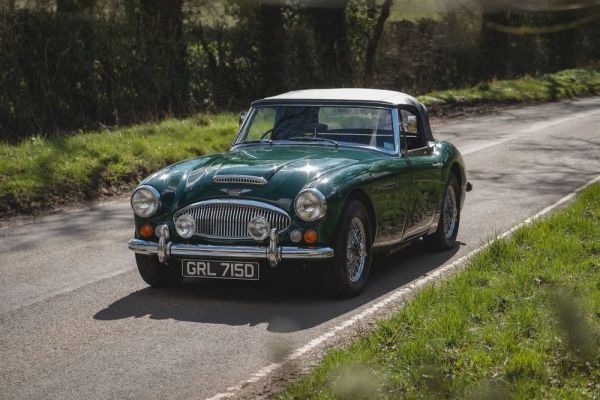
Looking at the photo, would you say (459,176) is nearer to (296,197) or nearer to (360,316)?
(296,197)

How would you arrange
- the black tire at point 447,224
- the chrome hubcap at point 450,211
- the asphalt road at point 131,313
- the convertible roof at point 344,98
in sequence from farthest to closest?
the chrome hubcap at point 450,211 → the black tire at point 447,224 → the convertible roof at point 344,98 → the asphalt road at point 131,313

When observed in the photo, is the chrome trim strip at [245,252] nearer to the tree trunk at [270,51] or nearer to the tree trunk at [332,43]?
the tree trunk at [270,51]

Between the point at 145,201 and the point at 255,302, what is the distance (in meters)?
1.17

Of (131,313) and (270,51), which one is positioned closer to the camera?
(131,313)

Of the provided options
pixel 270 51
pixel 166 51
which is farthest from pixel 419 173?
pixel 270 51

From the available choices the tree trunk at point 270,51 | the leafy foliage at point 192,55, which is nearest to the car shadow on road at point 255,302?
the leafy foliage at point 192,55

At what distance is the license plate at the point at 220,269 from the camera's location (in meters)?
7.66

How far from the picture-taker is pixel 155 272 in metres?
8.26

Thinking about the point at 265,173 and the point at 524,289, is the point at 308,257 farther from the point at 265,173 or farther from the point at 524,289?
the point at 524,289

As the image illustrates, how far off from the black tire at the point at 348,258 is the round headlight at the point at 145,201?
142 centimetres

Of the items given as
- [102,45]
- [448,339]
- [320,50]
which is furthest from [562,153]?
[448,339]

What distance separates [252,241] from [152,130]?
10.8 m

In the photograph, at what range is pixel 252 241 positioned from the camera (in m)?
7.67

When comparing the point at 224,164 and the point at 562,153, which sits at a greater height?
the point at 224,164
